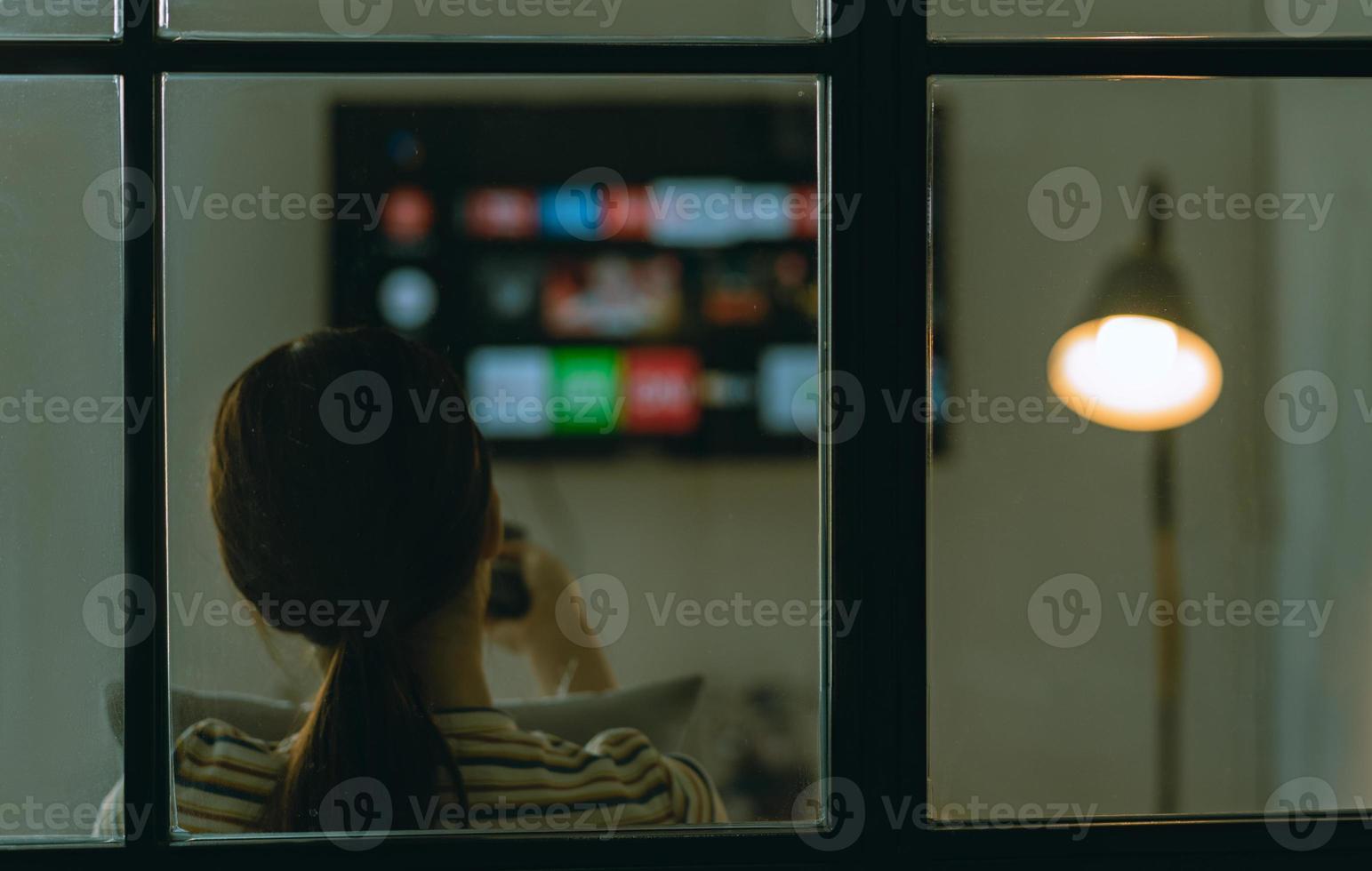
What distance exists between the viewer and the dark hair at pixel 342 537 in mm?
1463

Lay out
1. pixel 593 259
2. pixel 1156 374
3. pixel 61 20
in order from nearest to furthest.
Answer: pixel 61 20, pixel 1156 374, pixel 593 259

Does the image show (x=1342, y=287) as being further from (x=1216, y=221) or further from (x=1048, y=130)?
(x=1048, y=130)

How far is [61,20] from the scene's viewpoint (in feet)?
4.69

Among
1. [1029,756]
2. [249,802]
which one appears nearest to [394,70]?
[249,802]

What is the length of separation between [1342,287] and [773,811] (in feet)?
3.51
